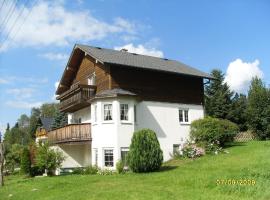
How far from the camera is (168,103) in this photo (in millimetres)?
31562

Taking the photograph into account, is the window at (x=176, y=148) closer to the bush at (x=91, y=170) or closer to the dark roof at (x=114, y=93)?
the dark roof at (x=114, y=93)

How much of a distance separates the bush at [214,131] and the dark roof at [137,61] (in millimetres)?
4606

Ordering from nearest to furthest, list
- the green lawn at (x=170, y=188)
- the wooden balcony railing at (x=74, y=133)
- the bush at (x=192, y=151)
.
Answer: the green lawn at (x=170, y=188) < the bush at (x=192, y=151) < the wooden balcony railing at (x=74, y=133)

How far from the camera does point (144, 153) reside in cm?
2331

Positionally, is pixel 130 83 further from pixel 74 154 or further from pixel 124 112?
pixel 74 154

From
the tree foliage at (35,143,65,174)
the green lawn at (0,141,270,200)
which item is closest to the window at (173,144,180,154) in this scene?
the green lawn at (0,141,270,200)

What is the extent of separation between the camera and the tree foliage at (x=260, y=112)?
3666 centimetres

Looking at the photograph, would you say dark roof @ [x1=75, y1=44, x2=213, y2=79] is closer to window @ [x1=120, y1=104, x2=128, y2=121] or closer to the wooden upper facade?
the wooden upper facade

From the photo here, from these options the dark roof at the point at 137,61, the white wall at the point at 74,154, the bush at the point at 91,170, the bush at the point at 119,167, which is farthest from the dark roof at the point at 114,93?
the white wall at the point at 74,154

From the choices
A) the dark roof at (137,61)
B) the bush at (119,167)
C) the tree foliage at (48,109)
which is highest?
the tree foliage at (48,109)

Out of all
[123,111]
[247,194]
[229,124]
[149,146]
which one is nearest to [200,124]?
[229,124]

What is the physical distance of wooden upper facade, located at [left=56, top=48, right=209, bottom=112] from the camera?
29.7 meters

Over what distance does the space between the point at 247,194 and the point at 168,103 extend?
60.6 ft

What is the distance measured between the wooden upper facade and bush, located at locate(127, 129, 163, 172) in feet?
20.2
